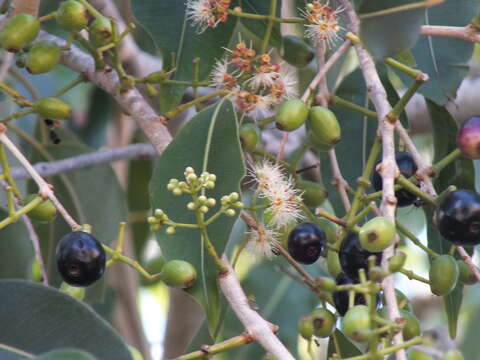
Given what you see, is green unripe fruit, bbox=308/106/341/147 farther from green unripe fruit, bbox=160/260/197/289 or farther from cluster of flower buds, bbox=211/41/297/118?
green unripe fruit, bbox=160/260/197/289

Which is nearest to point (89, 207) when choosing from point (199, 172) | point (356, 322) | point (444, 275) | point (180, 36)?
point (180, 36)

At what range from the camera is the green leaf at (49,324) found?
110 cm

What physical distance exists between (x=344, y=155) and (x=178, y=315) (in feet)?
3.77

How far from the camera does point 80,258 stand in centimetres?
115

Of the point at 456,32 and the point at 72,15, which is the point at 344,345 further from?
the point at 72,15

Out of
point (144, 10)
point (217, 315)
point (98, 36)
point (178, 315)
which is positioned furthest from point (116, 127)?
point (217, 315)

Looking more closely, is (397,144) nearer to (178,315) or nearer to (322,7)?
(322,7)

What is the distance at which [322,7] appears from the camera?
143 cm

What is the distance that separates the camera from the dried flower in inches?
56.4

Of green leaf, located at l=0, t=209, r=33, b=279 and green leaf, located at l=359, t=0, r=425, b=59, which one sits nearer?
green leaf, located at l=359, t=0, r=425, b=59

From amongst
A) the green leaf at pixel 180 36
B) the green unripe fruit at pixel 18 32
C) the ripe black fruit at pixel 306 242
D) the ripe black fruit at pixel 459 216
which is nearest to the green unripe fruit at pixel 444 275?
the ripe black fruit at pixel 459 216

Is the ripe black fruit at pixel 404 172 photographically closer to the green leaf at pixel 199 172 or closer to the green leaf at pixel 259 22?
the green leaf at pixel 199 172

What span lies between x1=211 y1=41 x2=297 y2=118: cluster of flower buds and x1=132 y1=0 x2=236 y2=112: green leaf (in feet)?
0.43

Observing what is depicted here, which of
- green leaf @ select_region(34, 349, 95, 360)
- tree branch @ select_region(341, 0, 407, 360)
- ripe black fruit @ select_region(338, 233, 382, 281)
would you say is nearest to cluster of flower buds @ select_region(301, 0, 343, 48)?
tree branch @ select_region(341, 0, 407, 360)
